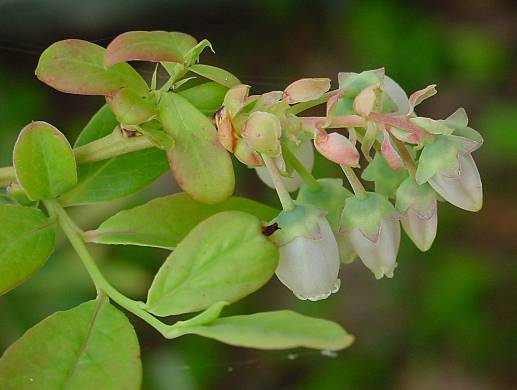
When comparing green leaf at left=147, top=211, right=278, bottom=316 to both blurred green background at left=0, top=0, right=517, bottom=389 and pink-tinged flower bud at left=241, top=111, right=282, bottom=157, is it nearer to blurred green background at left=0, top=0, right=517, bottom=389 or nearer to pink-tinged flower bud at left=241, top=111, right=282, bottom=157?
pink-tinged flower bud at left=241, top=111, right=282, bottom=157

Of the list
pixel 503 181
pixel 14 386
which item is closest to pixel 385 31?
pixel 503 181

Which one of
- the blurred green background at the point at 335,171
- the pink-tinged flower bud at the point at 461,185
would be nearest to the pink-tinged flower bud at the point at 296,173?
the pink-tinged flower bud at the point at 461,185

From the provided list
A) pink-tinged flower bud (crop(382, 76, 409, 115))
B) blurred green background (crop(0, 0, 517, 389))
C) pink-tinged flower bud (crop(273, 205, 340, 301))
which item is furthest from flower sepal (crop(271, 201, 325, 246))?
blurred green background (crop(0, 0, 517, 389))

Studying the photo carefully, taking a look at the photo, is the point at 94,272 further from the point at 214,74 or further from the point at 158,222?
the point at 214,74

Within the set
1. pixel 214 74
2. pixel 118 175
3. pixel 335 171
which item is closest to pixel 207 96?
pixel 214 74

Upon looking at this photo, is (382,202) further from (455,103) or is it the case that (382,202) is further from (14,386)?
(455,103)
